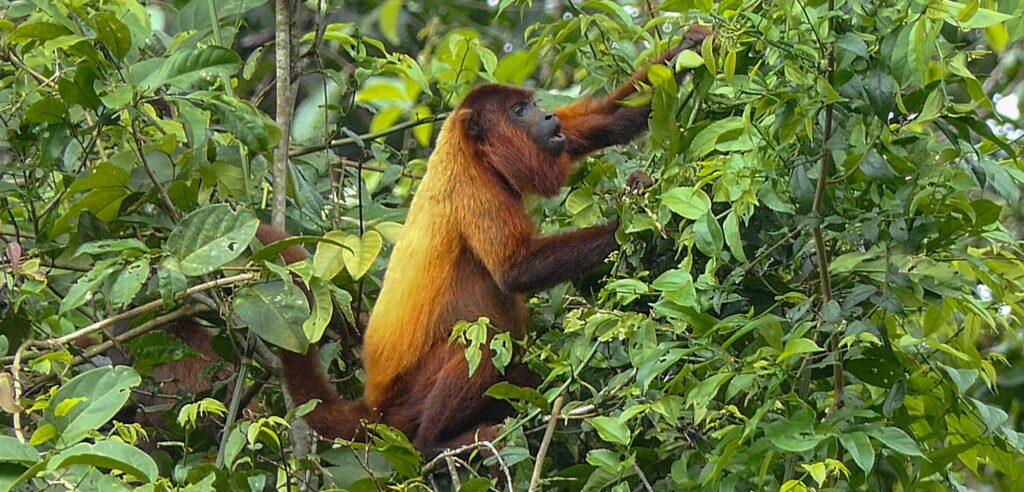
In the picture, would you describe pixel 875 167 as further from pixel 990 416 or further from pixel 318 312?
pixel 318 312

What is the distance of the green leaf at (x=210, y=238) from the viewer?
11.6 ft

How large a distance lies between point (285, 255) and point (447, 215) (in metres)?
0.73

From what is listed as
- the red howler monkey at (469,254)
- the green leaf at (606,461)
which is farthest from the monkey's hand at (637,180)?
the green leaf at (606,461)

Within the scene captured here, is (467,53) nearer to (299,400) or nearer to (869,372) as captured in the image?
(299,400)

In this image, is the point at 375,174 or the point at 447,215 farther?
the point at 375,174

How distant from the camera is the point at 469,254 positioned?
504 cm

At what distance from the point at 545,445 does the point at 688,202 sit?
2.22 ft

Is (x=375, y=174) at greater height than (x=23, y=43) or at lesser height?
lesser

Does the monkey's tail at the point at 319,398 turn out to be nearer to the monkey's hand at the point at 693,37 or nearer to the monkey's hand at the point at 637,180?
the monkey's hand at the point at 637,180

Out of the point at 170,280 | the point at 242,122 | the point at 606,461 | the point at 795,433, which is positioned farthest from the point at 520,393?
the point at 242,122

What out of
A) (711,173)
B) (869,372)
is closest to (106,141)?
(711,173)

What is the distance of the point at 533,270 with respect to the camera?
461 cm

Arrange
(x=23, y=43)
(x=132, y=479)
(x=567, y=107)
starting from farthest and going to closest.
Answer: (x=567, y=107) → (x=23, y=43) → (x=132, y=479)

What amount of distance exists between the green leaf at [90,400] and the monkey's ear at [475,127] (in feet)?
7.48
